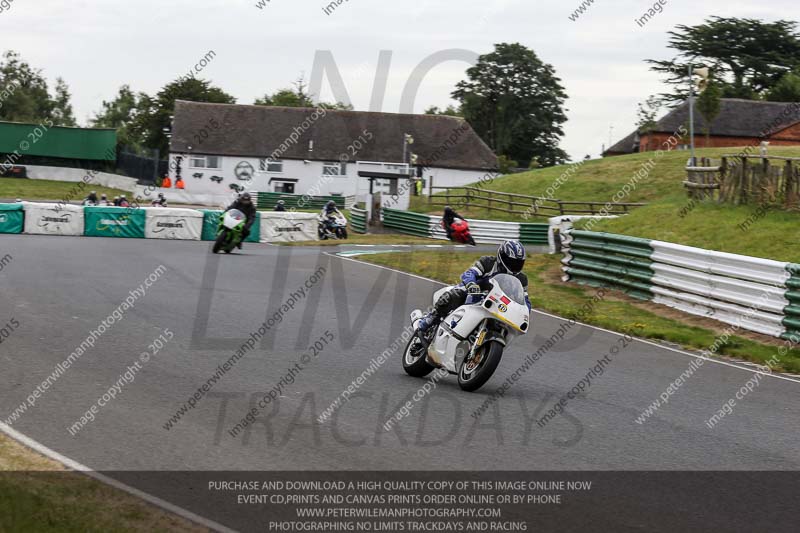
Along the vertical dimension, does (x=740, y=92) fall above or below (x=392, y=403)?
above

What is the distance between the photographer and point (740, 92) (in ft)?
300

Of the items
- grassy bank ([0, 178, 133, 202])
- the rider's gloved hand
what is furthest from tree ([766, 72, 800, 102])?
the rider's gloved hand

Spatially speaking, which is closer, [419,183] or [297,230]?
[297,230]

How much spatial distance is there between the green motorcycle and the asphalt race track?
27.2 feet

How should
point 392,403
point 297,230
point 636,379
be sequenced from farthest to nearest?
1. point 297,230
2. point 636,379
3. point 392,403

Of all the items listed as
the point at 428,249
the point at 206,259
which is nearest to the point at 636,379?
the point at 206,259

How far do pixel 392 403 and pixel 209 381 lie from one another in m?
1.86

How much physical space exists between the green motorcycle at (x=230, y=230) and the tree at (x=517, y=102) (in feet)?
225

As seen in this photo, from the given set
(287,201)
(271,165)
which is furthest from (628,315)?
(271,165)

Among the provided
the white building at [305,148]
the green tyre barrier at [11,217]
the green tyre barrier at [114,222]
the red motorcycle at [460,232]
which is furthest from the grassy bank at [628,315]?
the white building at [305,148]

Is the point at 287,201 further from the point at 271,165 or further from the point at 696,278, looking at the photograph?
the point at 696,278

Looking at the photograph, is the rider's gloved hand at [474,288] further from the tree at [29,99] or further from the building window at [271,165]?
the tree at [29,99]
